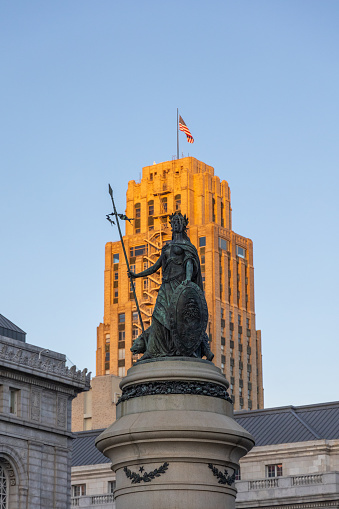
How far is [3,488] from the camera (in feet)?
233

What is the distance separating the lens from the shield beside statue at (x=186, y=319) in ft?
98.2

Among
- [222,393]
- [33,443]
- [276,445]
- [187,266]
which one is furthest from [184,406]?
[276,445]

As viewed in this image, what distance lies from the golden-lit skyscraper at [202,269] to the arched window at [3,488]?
100 m

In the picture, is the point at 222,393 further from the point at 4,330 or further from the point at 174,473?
the point at 4,330

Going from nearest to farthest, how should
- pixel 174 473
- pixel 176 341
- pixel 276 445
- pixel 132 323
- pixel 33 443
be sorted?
pixel 174 473 < pixel 176 341 < pixel 33 443 < pixel 276 445 < pixel 132 323

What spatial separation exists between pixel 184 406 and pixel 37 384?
47.6 metres

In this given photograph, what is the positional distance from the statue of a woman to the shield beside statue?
0.10m

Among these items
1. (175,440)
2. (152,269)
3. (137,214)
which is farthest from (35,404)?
(137,214)

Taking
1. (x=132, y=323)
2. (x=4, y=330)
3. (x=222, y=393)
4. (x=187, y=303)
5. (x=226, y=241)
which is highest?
(x=226, y=241)

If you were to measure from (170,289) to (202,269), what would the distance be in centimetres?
14737

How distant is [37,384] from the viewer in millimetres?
75250

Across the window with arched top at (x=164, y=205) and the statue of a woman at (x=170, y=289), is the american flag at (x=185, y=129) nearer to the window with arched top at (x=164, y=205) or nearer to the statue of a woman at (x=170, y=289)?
the window with arched top at (x=164, y=205)

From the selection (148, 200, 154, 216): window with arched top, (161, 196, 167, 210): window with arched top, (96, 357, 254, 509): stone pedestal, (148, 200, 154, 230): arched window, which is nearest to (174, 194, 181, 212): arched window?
(161, 196, 167, 210): window with arched top

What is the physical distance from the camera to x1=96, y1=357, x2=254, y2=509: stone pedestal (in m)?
28.0
